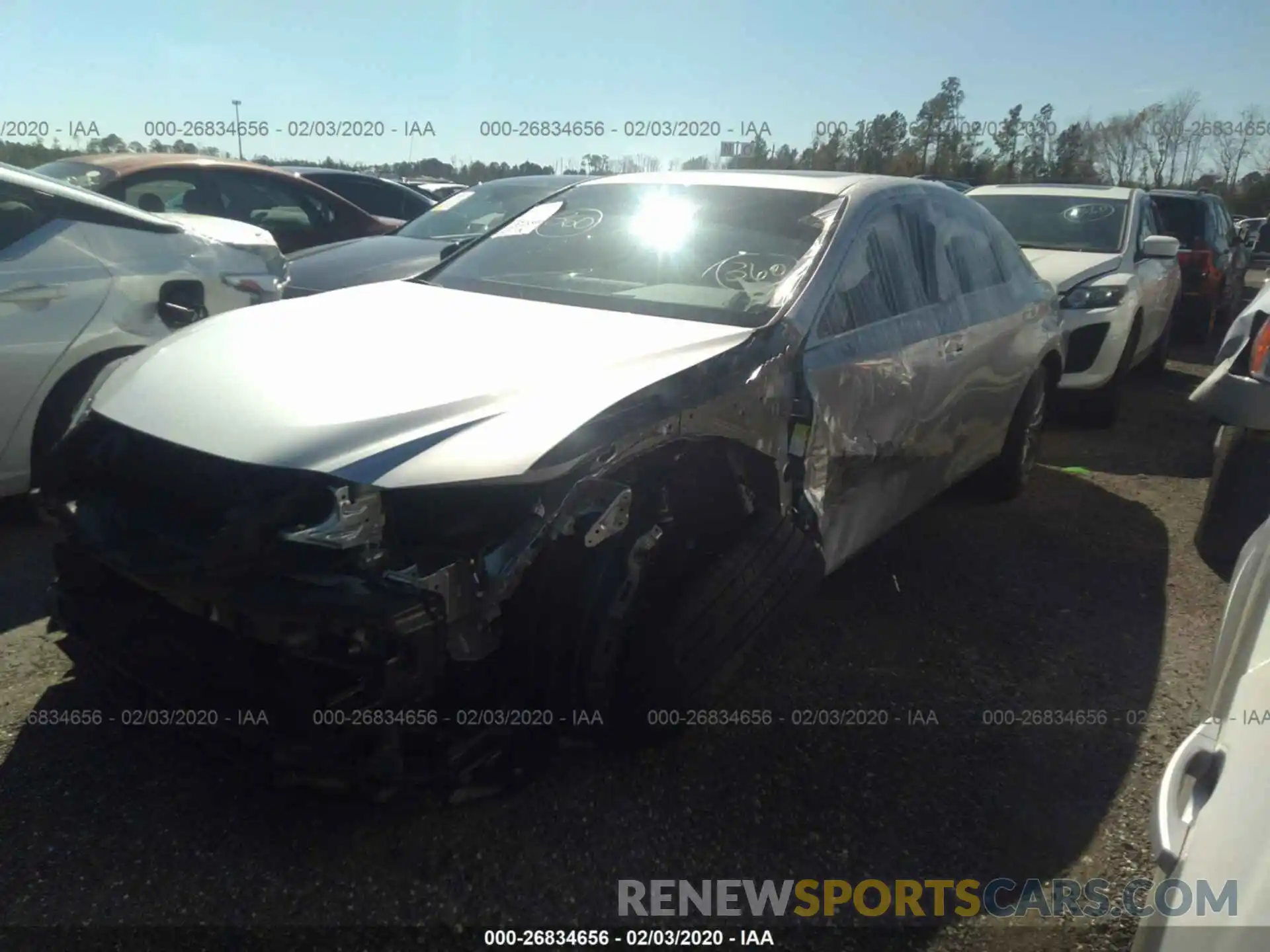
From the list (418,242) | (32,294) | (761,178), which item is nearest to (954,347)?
(761,178)

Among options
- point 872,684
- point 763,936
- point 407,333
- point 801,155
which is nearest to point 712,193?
point 407,333

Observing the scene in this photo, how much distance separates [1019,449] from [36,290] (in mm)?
4438

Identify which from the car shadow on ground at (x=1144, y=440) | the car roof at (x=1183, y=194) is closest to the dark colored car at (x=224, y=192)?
the car shadow on ground at (x=1144, y=440)

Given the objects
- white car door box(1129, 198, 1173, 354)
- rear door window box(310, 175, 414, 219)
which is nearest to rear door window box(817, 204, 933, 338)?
white car door box(1129, 198, 1173, 354)

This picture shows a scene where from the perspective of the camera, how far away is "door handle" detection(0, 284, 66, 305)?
3.68m

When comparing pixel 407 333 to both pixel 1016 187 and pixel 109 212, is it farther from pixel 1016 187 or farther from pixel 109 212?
pixel 1016 187

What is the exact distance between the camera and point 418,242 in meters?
6.77

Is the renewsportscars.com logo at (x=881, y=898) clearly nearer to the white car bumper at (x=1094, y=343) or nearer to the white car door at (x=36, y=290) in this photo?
the white car door at (x=36, y=290)

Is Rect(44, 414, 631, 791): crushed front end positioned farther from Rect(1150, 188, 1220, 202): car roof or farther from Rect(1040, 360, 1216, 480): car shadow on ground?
Rect(1150, 188, 1220, 202): car roof

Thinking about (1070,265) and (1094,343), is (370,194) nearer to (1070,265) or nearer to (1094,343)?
(1070,265)

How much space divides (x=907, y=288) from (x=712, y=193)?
820mm

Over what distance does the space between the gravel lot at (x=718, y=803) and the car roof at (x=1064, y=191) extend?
5068 mm

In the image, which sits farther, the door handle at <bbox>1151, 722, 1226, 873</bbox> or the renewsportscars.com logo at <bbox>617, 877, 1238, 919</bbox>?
the renewsportscars.com logo at <bbox>617, 877, 1238, 919</bbox>

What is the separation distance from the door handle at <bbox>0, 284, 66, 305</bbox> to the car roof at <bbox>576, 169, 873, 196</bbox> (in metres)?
2.19
